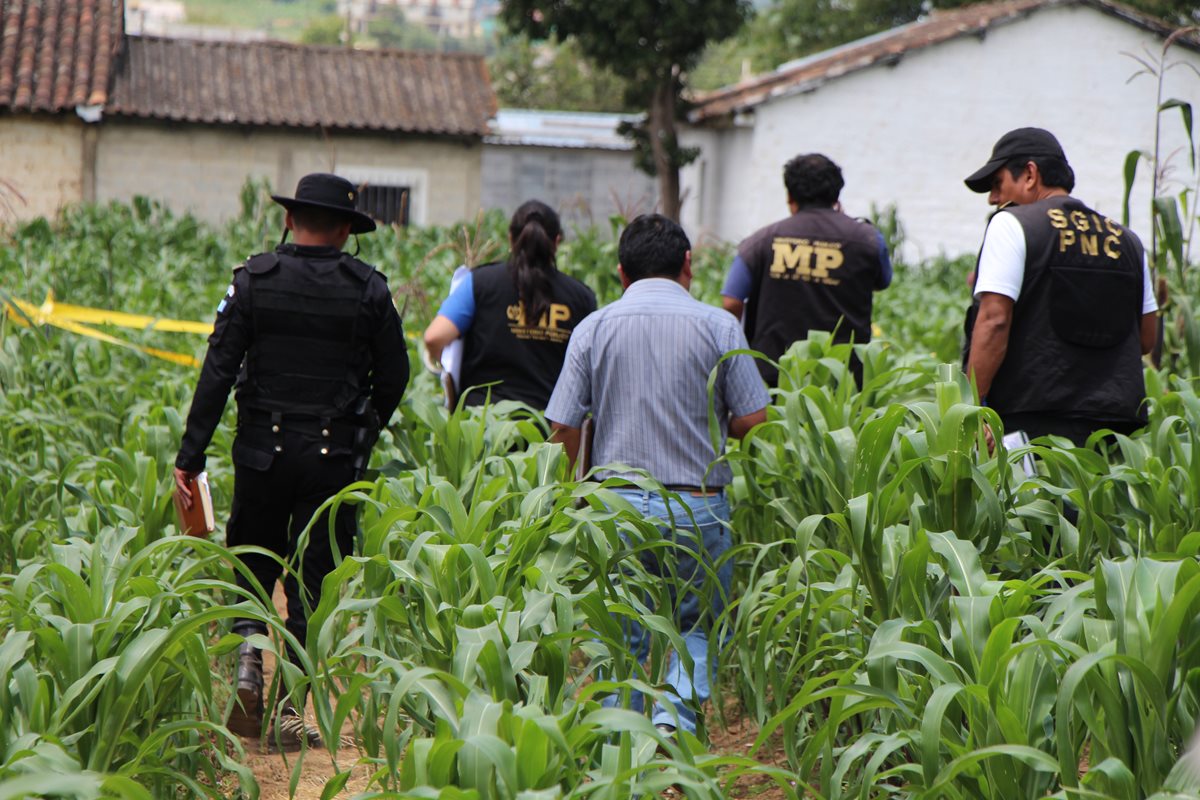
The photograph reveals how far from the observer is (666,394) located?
3.99m

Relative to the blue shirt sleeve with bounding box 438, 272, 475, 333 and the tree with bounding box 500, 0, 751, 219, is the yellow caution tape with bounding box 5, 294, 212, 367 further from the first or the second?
the tree with bounding box 500, 0, 751, 219

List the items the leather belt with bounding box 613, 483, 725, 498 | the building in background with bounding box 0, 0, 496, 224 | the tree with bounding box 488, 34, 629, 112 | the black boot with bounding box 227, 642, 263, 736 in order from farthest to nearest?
1. the tree with bounding box 488, 34, 629, 112
2. the building in background with bounding box 0, 0, 496, 224
3. the black boot with bounding box 227, 642, 263, 736
4. the leather belt with bounding box 613, 483, 725, 498

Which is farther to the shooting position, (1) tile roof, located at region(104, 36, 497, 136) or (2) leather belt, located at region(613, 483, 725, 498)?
(1) tile roof, located at region(104, 36, 497, 136)

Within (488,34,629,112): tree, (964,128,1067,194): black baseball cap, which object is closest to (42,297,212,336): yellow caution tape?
(964,128,1067,194): black baseball cap

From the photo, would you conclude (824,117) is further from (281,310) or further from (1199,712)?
(1199,712)

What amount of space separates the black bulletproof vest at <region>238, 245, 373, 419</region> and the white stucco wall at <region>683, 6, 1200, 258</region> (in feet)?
63.4

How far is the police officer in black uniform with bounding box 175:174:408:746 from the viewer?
14.0 ft

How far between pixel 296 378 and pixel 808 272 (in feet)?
7.47

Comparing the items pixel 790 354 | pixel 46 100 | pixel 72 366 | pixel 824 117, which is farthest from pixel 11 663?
pixel 824 117

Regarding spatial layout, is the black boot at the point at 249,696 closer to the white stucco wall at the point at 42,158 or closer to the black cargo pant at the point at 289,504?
the black cargo pant at the point at 289,504

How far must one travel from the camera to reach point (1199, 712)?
259 centimetres

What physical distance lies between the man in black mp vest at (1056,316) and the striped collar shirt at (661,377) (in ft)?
2.71

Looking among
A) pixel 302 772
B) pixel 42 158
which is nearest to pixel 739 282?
pixel 302 772

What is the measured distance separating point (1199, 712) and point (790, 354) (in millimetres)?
2664
